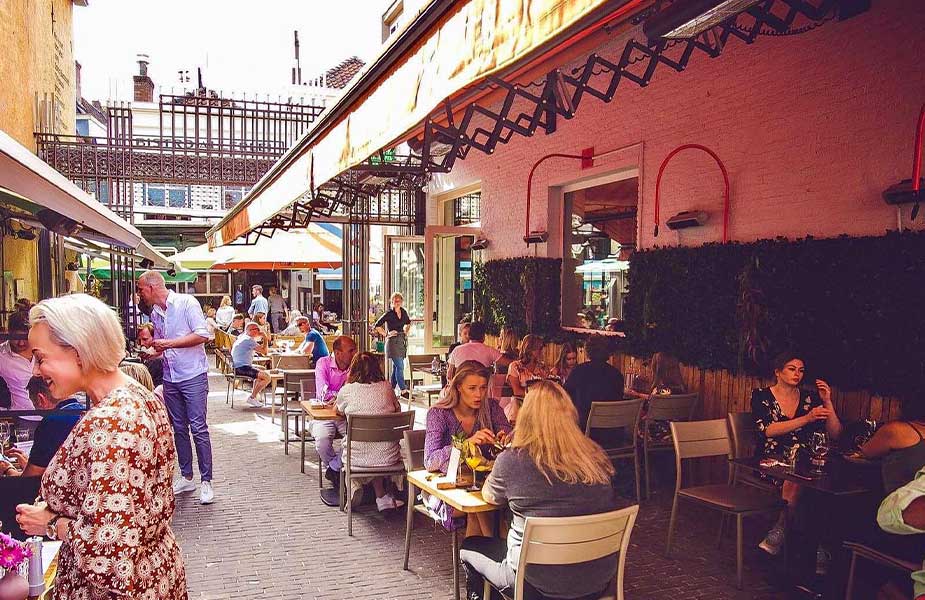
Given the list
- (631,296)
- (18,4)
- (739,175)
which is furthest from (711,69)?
(18,4)

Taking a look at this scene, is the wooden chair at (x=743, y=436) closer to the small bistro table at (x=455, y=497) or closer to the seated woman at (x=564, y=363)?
the small bistro table at (x=455, y=497)

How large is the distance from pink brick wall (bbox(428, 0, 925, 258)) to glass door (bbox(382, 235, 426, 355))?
16.9ft

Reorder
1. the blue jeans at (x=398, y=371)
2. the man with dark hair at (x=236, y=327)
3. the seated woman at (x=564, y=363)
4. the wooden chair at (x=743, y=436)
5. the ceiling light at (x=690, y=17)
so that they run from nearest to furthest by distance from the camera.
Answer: the ceiling light at (x=690, y=17)
the wooden chair at (x=743, y=436)
the seated woman at (x=564, y=363)
the blue jeans at (x=398, y=371)
the man with dark hair at (x=236, y=327)

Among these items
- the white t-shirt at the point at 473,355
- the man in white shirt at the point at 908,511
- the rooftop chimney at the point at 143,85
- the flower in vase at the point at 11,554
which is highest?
the rooftop chimney at the point at 143,85

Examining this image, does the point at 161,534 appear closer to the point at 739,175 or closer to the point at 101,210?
the point at 101,210

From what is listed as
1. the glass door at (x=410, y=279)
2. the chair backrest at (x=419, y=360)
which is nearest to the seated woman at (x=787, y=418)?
the chair backrest at (x=419, y=360)

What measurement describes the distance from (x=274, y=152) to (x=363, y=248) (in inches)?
125

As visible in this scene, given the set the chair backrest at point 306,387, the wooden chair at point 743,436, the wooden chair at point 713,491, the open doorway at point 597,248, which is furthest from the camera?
the open doorway at point 597,248

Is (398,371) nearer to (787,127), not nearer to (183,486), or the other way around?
(183,486)

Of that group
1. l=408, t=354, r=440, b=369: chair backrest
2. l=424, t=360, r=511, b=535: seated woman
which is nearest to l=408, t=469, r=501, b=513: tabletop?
l=424, t=360, r=511, b=535: seated woman

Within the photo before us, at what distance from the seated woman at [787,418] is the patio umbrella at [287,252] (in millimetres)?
10098

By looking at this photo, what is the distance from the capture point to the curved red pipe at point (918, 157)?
4797 millimetres

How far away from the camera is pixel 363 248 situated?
40.4ft

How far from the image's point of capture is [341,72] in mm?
28781
